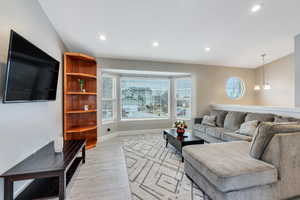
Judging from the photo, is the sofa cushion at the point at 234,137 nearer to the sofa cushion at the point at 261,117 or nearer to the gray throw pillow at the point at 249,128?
the gray throw pillow at the point at 249,128

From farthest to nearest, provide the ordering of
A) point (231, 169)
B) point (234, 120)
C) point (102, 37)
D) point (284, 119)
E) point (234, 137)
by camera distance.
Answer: point (234, 120), point (102, 37), point (234, 137), point (284, 119), point (231, 169)

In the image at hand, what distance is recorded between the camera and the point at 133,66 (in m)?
4.32

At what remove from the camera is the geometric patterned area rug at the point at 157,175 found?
1822mm

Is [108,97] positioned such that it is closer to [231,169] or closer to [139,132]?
[139,132]

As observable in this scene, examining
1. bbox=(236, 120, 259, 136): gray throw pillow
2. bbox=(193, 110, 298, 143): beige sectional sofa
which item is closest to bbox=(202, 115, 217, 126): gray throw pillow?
bbox=(193, 110, 298, 143): beige sectional sofa

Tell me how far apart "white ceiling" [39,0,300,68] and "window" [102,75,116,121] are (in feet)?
3.01

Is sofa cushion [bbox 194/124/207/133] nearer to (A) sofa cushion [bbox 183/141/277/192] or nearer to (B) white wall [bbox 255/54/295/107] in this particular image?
(A) sofa cushion [bbox 183/141/277/192]

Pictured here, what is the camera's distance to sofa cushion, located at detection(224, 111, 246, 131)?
3.59 metres

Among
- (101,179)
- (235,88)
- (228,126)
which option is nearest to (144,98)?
(228,126)

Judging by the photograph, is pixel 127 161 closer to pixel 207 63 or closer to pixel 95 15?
pixel 95 15

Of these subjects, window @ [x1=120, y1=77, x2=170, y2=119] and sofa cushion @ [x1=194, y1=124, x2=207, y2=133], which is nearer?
sofa cushion @ [x1=194, y1=124, x2=207, y2=133]

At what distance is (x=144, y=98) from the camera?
208 inches

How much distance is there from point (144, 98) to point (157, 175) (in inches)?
129

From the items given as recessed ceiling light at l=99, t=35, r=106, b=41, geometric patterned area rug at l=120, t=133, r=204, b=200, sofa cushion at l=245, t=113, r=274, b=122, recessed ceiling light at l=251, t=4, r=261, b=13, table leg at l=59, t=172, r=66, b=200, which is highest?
recessed ceiling light at l=251, t=4, r=261, b=13
